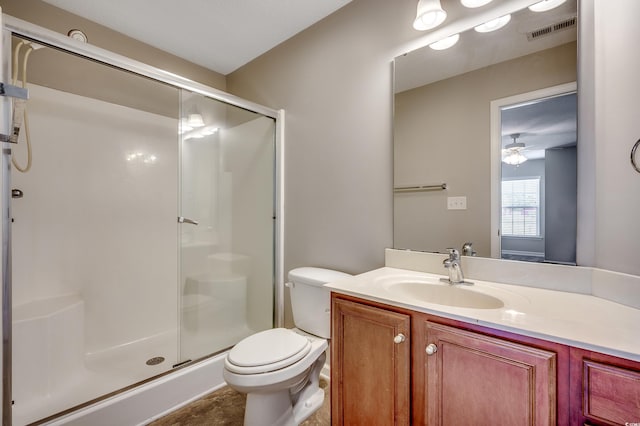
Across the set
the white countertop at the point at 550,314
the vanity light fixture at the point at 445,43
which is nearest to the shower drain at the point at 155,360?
the white countertop at the point at 550,314

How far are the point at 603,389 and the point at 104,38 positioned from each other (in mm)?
3140

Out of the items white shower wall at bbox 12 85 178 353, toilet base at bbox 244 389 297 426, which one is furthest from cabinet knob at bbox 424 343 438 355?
white shower wall at bbox 12 85 178 353

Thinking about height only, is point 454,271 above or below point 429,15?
below

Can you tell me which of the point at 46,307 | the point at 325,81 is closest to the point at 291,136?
the point at 325,81

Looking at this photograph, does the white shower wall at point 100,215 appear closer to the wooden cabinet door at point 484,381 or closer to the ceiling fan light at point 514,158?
the wooden cabinet door at point 484,381

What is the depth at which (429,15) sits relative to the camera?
4.57 feet

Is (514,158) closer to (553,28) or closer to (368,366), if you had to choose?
(553,28)

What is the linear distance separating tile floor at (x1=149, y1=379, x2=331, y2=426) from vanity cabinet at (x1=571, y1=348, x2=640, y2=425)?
1236 mm

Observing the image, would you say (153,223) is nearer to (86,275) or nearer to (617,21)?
(86,275)

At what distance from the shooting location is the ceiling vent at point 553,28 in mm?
1142

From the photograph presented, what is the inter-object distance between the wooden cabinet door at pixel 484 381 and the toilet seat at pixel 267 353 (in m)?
0.62

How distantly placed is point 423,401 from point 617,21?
151 centimetres

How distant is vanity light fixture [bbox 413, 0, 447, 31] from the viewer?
53.2 inches

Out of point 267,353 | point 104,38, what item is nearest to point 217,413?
point 267,353
